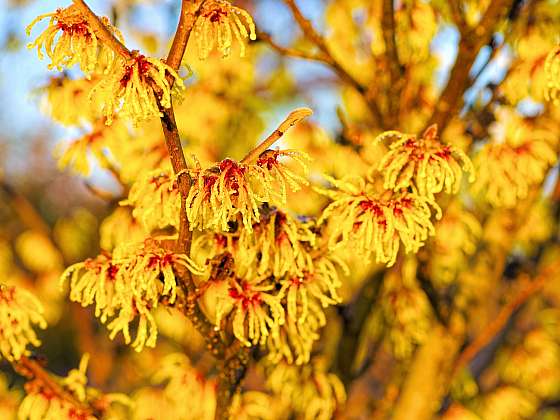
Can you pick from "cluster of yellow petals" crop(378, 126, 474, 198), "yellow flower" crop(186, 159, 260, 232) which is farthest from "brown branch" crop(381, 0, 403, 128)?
"yellow flower" crop(186, 159, 260, 232)

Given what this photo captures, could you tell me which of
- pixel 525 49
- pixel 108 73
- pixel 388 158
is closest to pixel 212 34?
pixel 108 73

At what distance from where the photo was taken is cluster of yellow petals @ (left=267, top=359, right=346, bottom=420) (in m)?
2.57

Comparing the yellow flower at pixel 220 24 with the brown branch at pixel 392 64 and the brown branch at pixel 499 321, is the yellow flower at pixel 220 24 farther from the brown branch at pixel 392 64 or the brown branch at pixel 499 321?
the brown branch at pixel 499 321

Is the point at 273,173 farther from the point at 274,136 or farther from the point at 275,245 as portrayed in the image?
the point at 275,245

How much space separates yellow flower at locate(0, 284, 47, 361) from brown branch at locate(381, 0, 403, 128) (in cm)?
131

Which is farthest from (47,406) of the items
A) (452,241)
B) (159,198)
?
(452,241)

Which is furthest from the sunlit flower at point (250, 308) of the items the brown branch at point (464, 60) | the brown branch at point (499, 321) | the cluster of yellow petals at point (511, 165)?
the brown branch at point (499, 321)

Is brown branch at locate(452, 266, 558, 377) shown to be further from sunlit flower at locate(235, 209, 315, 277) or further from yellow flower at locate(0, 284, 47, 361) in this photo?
yellow flower at locate(0, 284, 47, 361)

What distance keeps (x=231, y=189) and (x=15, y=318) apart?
2.61 ft

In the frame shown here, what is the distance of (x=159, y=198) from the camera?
180 cm

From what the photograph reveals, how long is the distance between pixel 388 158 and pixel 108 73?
72 cm

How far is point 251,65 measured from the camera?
3.54 metres

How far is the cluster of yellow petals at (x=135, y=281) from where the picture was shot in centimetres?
166

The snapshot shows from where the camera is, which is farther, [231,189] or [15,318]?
[15,318]
